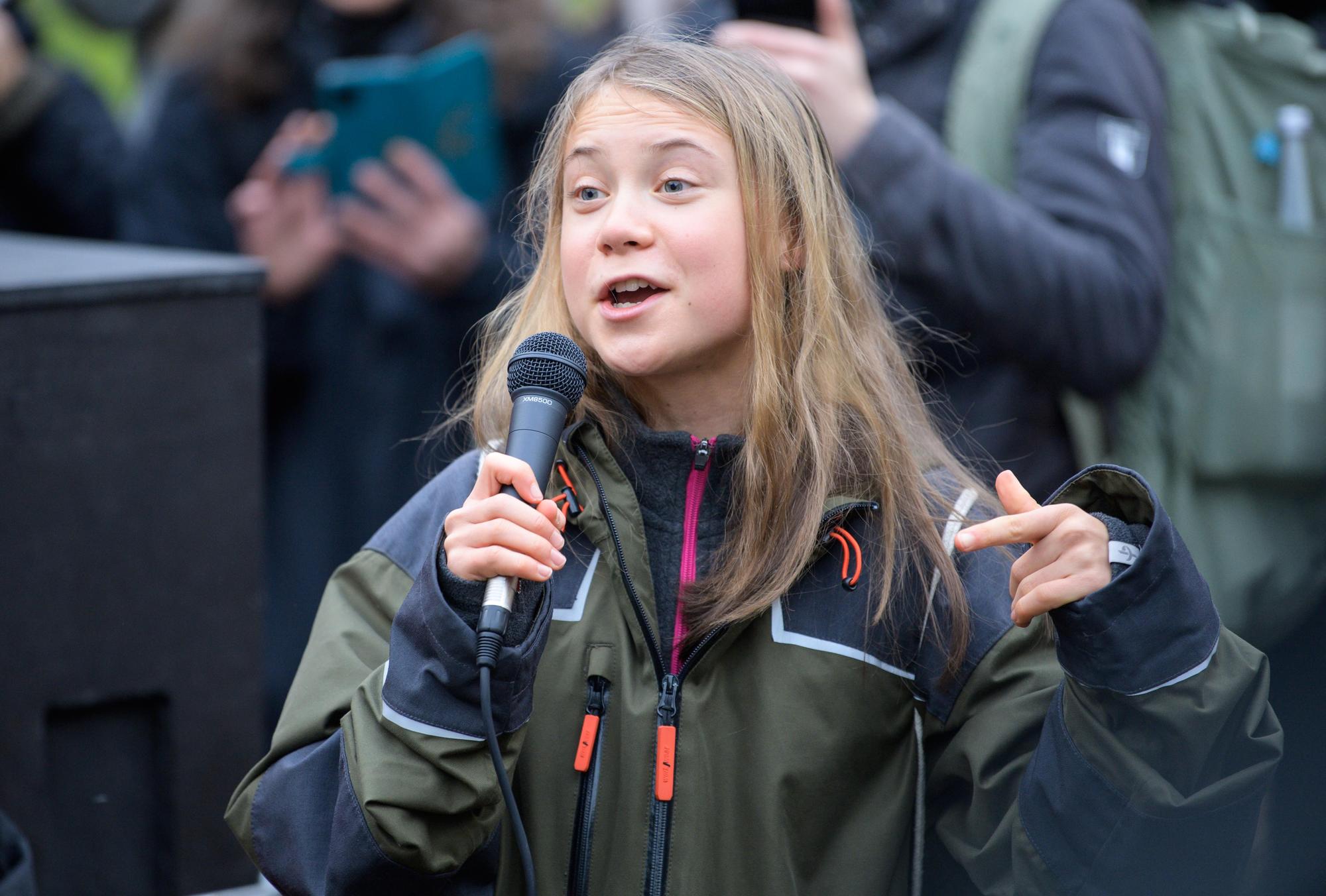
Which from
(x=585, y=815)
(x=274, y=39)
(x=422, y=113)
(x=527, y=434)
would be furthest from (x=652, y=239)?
(x=274, y=39)

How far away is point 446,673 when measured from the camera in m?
1.71

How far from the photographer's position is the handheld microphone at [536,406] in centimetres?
167

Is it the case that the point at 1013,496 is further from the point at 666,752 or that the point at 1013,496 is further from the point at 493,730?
the point at 493,730

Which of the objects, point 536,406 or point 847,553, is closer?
point 536,406

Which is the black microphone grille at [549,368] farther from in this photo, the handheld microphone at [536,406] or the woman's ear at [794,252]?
the woman's ear at [794,252]

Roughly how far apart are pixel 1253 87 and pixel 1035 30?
460 millimetres

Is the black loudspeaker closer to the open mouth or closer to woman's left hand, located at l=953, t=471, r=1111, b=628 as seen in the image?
the open mouth

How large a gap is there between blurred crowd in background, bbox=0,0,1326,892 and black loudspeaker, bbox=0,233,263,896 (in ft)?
1.40

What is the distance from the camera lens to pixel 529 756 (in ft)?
6.29

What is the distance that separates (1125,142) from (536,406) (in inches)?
64.4

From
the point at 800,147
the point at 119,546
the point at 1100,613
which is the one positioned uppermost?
the point at 800,147

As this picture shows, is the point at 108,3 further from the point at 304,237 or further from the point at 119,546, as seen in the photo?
the point at 119,546

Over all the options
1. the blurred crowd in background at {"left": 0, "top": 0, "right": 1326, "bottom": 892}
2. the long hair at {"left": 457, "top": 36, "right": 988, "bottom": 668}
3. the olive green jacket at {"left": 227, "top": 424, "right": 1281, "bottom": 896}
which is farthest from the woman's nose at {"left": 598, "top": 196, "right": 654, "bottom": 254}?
the blurred crowd in background at {"left": 0, "top": 0, "right": 1326, "bottom": 892}

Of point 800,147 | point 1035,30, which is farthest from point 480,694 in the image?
point 1035,30
